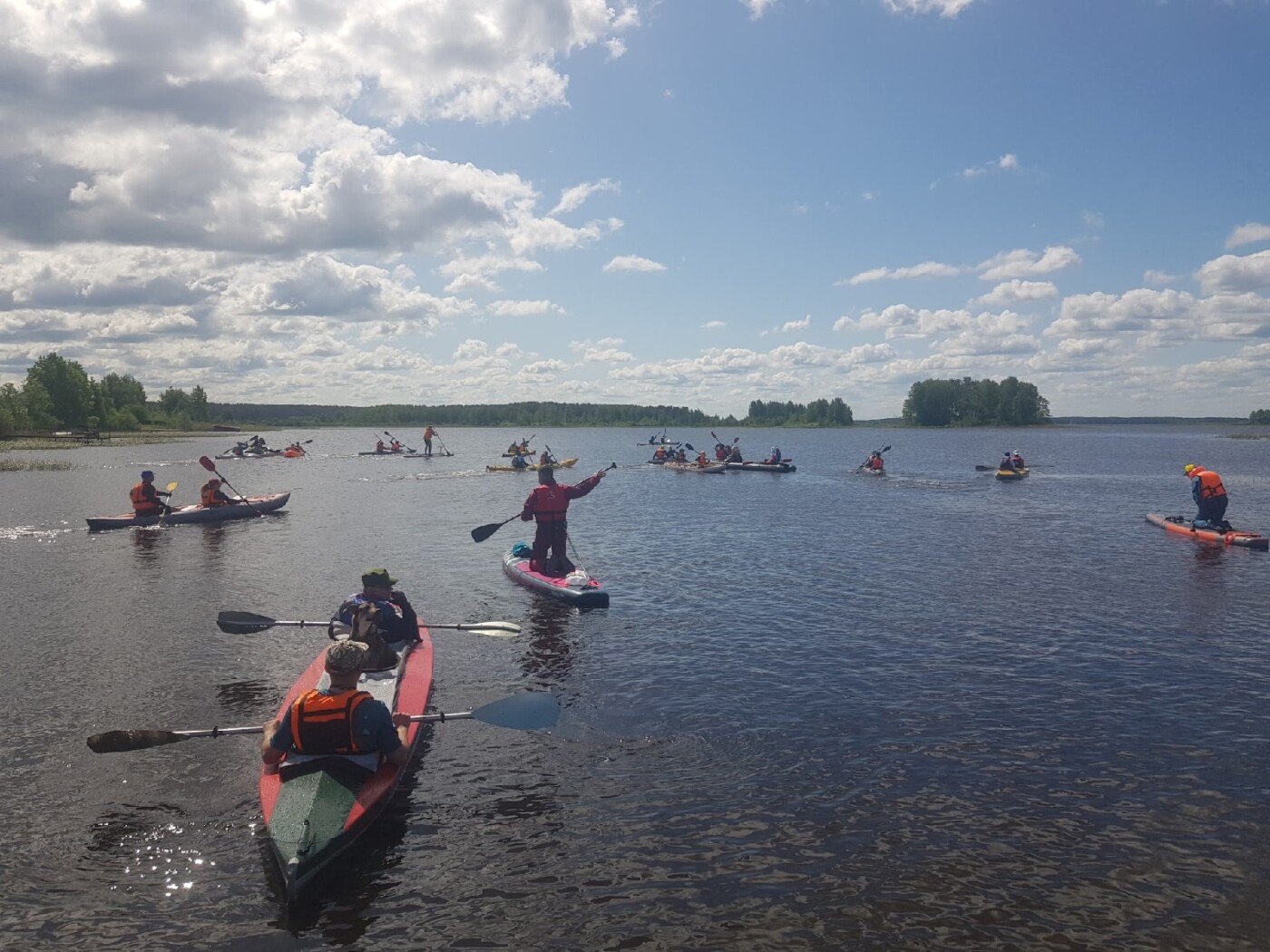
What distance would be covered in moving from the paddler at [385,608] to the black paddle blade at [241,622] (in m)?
1.76

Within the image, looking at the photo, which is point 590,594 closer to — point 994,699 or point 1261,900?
point 994,699

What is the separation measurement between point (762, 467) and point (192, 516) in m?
41.9

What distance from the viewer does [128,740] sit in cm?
964

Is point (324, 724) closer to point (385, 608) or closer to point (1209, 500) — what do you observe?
point (385, 608)

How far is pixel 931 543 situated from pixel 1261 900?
23192mm

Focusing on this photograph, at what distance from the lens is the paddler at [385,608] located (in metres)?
13.4

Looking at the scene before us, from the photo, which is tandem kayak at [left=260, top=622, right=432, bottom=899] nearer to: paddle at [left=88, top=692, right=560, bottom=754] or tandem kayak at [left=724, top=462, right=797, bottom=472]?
paddle at [left=88, top=692, right=560, bottom=754]

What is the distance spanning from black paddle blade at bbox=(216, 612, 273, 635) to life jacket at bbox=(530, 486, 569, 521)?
22.6ft

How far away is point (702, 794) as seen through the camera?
395 inches

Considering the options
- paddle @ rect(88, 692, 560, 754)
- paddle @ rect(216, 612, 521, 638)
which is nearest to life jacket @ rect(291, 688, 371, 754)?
paddle @ rect(88, 692, 560, 754)

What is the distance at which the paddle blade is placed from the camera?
10.2m

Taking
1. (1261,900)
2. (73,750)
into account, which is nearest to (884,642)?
(1261,900)

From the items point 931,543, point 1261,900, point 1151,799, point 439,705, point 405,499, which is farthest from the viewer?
point 405,499

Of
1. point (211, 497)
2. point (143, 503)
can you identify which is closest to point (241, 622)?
point (143, 503)
